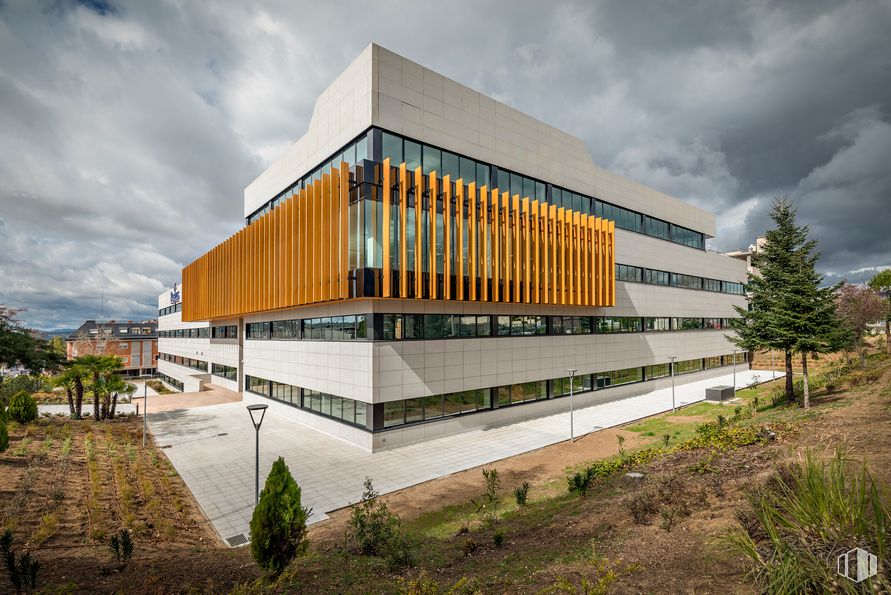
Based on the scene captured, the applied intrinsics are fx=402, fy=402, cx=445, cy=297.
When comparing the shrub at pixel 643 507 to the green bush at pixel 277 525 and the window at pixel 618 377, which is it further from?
the window at pixel 618 377

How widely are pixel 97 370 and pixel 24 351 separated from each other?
1117 cm

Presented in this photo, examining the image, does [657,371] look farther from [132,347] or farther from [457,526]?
[132,347]

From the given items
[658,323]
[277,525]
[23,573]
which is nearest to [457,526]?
[277,525]

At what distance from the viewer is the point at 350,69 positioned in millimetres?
21688

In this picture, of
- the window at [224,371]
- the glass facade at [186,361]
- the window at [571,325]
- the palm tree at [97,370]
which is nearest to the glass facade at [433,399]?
the window at [571,325]

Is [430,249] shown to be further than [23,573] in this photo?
Yes

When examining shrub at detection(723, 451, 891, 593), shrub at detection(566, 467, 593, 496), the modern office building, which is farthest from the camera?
the modern office building

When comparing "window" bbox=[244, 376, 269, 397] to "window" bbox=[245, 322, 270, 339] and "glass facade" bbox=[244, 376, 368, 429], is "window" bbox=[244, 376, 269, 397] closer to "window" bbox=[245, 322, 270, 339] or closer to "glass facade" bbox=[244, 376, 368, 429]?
"glass facade" bbox=[244, 376, 368, 429]

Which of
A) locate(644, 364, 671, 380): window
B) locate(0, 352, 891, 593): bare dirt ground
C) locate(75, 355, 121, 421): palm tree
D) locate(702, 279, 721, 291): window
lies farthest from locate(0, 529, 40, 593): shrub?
locate(702, 279, 721, 291): window

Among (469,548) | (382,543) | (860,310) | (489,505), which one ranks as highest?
(860,310)

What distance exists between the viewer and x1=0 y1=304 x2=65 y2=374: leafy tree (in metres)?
16.2

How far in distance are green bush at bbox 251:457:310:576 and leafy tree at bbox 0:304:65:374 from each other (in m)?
15.5

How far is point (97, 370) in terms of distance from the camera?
26.0 meters

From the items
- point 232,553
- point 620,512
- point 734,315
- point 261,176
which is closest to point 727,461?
point 620,512
